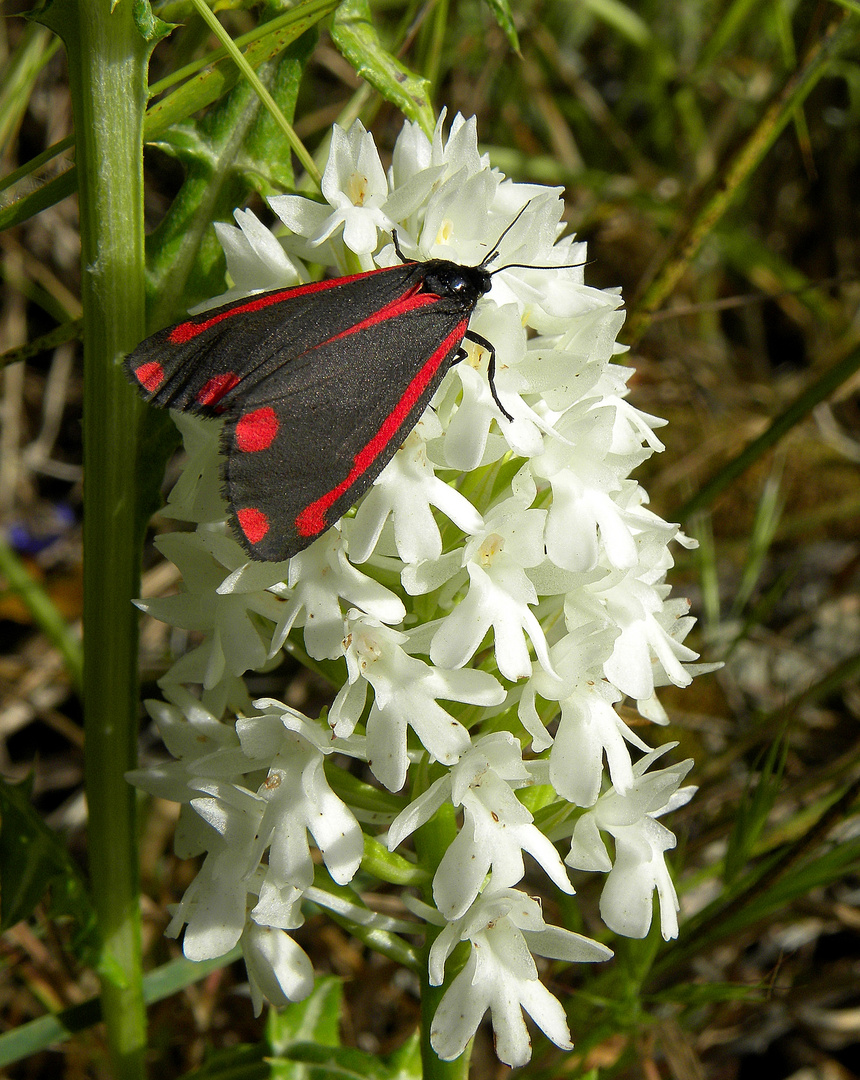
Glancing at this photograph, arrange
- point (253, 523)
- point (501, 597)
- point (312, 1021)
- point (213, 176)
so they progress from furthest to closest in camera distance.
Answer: point (312, 1021) < point (213, 176) < point (501, 597) < point (253, 523)

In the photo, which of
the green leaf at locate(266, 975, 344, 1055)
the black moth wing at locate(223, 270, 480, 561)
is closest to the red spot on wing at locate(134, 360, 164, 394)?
the black moth wing at locate(223, 270, 480, 561)

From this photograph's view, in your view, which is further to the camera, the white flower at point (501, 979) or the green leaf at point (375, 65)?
the green leaf at point (375, 65)

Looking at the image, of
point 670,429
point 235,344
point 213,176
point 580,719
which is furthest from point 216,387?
point 670,429

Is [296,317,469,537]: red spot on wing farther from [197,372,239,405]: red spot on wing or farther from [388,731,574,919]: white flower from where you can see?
[388,731,574,919]: white flower

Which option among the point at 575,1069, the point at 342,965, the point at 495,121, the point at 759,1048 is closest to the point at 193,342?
the point at 575,1069

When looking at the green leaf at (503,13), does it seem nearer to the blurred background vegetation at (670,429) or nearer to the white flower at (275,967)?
the blurred background vegetation at (670,429)

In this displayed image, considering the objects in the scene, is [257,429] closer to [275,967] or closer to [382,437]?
[382,437]

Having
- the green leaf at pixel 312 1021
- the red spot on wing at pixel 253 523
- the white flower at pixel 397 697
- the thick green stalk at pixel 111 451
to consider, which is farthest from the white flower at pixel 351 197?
the green leaf at pixel 312 1021
